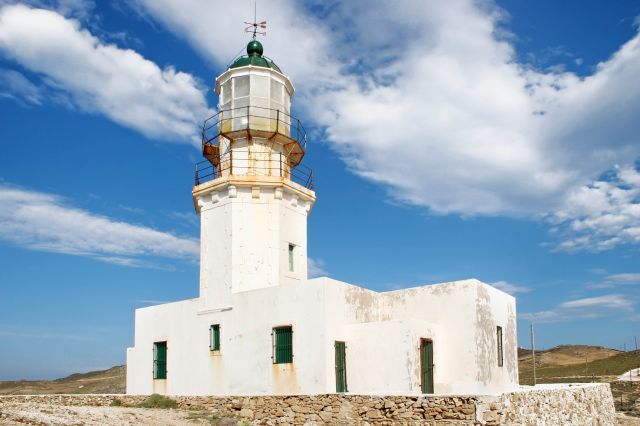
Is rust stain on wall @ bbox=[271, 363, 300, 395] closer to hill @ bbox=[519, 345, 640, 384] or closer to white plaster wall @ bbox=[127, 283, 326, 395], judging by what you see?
white plaster wall @ bbox=[127, 283, 326, 395]

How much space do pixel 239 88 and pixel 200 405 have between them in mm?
11111

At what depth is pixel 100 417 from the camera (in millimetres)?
15156

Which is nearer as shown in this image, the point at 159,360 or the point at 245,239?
the point at 245,239

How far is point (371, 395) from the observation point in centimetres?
1672

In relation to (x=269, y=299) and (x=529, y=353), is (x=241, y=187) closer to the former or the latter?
(x=269, y=299)

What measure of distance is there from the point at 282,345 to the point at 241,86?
31.6 feet

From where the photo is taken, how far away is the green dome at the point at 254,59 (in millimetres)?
23312

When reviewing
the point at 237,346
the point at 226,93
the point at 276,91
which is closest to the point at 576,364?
the point at 276,91

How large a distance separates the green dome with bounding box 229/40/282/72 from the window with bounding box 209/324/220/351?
953 cm

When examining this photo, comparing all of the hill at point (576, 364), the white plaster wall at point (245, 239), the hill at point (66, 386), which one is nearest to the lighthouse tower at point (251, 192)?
the white plaster wall at point (245, 239)

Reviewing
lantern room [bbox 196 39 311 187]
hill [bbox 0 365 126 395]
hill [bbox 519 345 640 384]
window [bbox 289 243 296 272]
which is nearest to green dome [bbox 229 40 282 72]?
lantern room [bbox 196 39 311 187]

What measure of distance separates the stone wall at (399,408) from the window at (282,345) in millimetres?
1132

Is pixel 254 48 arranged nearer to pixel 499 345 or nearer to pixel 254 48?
pixel 254 48

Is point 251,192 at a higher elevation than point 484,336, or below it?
higher
